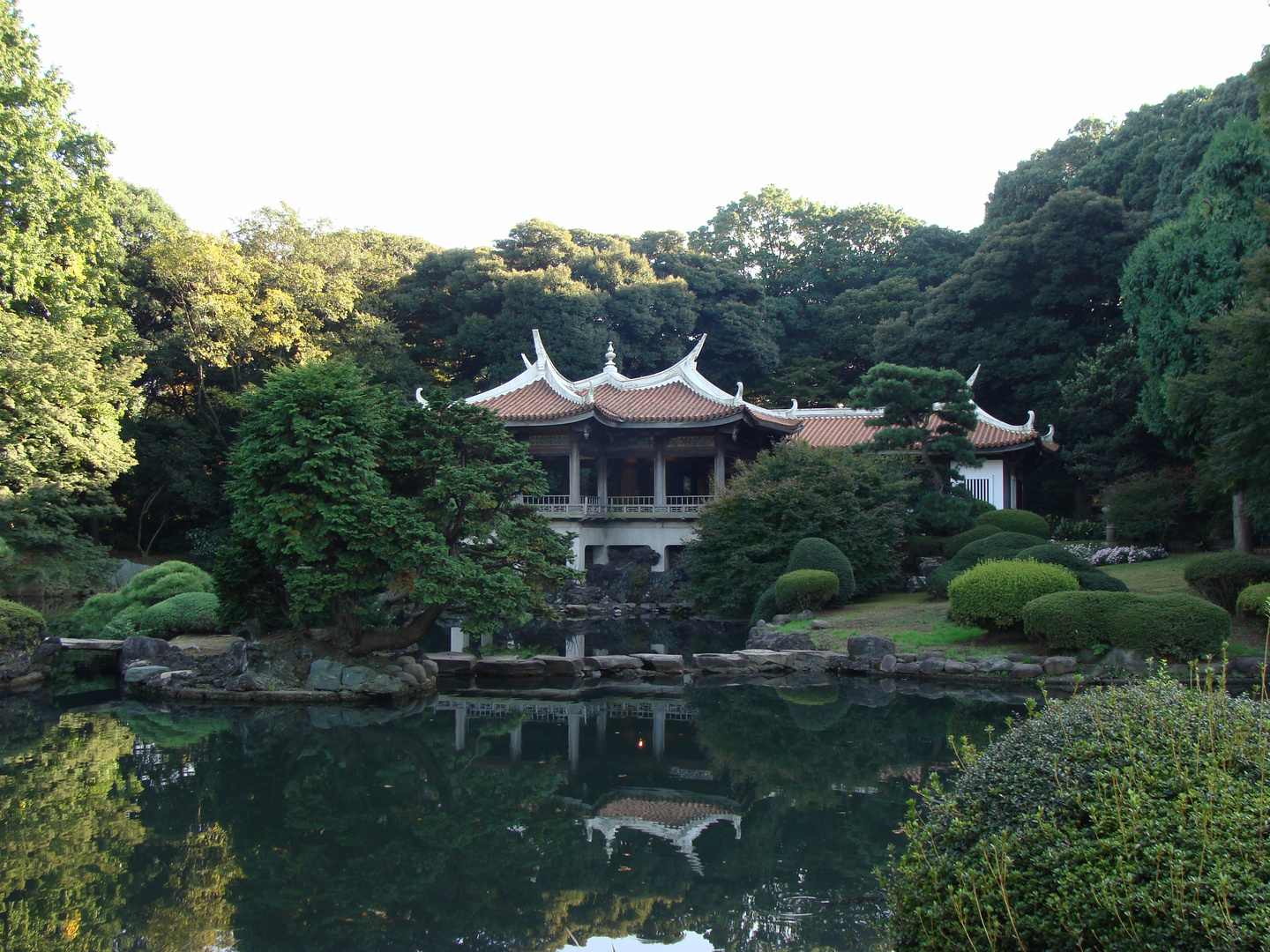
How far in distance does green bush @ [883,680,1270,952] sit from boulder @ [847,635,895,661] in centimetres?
805

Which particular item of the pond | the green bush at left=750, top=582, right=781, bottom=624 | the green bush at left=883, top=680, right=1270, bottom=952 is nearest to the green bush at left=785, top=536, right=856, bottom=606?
the green bush at left=750, top=582, right=781, bottom=624

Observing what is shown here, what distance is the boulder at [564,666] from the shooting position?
11789 mm

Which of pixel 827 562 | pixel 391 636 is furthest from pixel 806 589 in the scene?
pixel 391 636

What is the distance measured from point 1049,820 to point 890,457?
1553cm

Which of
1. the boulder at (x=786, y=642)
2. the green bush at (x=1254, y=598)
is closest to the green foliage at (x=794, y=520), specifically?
the boulder at (x=786, y=642)

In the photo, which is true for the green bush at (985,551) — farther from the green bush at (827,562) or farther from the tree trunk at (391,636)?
the tree trunk at (391,636)

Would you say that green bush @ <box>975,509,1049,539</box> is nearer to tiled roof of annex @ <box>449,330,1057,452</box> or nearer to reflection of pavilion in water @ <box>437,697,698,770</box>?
tiled roof of annex @ <box>449,330,1057,452</box>

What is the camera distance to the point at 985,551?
1361cm

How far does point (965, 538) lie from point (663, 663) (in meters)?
7.07

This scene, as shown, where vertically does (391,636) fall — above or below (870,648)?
above

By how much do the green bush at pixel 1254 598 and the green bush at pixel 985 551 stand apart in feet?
9.26

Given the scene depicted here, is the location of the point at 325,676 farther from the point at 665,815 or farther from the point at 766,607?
the point at 766,607

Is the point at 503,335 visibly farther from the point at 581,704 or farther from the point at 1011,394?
the point at 581,704

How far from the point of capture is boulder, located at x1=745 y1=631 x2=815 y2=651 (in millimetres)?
12531
